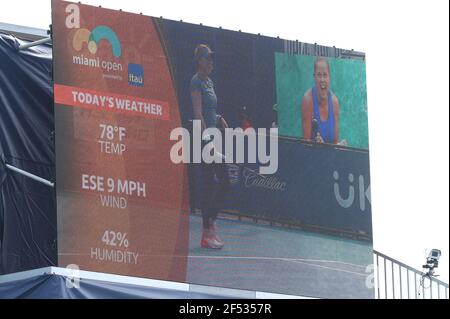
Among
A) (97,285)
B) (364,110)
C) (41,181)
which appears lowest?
(97,285)

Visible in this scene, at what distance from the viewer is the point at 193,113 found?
14344 mm

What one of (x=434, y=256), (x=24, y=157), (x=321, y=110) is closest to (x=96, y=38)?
(x=24, y=157)

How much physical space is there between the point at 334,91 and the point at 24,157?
3516mm

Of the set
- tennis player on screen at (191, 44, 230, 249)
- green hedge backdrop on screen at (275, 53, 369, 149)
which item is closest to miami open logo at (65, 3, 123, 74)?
tennis player on screen at (191, 44, 230, 249)

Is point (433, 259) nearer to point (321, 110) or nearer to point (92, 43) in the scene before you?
point (321, 110)

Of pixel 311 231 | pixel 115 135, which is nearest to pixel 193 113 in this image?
pixel 115 135

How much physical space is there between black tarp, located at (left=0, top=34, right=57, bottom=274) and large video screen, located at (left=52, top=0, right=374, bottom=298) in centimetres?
107

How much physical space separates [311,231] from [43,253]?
2.85m

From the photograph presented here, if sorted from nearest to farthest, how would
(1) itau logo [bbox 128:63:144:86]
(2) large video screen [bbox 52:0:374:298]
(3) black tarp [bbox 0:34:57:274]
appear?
(2) large video screen [bbox 52:0:374:298] < (1) itau logo [bbox 128:63:144:86] < (3) black tarp [bbox 0:34:57:274]

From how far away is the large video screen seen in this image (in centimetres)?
A: 1346

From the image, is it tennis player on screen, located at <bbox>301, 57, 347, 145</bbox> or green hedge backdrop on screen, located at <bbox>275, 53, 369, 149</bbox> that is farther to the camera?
tennis player on screen, located at <bbox>301, 57, 347, 145</bbox>

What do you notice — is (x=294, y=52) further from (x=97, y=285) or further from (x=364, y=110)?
(x=97, y=285)

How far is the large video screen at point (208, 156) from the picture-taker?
44.2 feet

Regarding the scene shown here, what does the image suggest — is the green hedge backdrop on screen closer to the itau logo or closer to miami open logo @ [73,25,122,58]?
the itau logo
